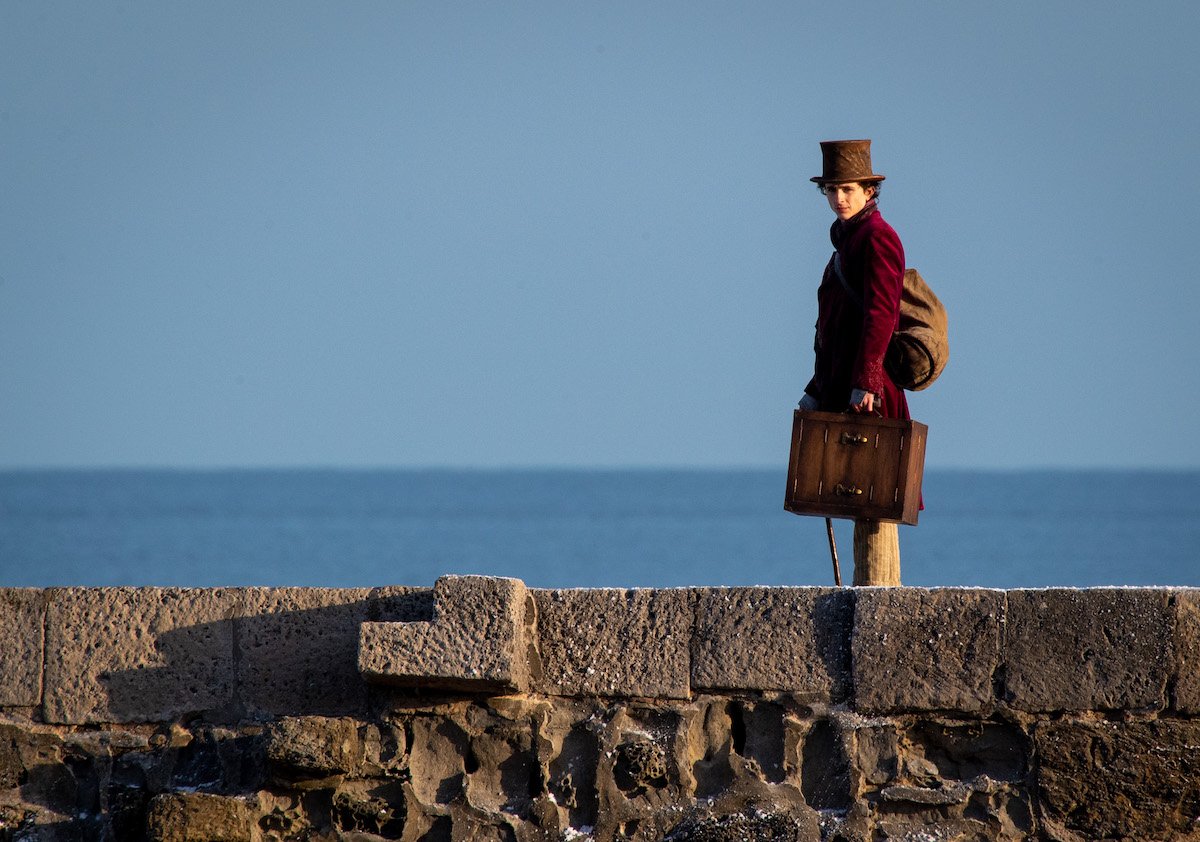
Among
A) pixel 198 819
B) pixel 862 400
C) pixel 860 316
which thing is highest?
pixel 860 316

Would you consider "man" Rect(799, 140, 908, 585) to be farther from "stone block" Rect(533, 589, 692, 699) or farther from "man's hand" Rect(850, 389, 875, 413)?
"stone block" Rect(533, 589, 692, 699)

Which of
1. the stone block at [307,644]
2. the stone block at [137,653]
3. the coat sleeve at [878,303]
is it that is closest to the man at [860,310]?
the coat sleeve at [878,303]

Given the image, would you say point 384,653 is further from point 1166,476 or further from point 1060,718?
point 1166,476

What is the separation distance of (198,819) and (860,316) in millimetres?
2403

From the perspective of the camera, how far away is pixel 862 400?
575cm

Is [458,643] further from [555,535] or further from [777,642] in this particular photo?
[555,535]

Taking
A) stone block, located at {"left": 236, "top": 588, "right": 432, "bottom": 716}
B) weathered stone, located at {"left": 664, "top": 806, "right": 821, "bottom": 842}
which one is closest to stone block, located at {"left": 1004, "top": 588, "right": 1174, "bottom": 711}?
weathered stone, located at {"left": 664, "top": 806, "right": 821, "bottom": 842}

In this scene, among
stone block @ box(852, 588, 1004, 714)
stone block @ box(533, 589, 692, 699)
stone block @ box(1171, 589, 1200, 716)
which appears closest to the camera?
stone block @ box(1171, 589, 1200, 716)

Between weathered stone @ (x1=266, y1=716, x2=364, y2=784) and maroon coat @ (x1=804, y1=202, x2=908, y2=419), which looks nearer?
weathered stone @ (x1=266, y1=716, x2=364, y2=784)

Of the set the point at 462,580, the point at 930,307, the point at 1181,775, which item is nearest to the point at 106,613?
the point at 462,580

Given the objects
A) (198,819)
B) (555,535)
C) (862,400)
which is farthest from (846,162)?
(555,535)

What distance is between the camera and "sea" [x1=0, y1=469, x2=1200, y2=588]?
48750 millimetres

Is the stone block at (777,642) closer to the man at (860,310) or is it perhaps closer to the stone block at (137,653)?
the man at (860,310)

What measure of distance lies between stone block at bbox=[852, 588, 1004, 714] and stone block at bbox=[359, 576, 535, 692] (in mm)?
952
